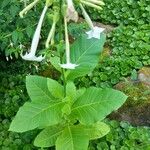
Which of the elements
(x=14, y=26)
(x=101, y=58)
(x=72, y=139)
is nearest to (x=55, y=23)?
(x=72, y=139)

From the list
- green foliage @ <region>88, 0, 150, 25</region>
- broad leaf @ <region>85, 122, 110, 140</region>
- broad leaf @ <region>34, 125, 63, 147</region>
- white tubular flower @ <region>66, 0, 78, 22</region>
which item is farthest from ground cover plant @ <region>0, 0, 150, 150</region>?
white tubular flower @ <region>66, 0, 78, 22</region>

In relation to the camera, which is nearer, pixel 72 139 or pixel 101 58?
pixel 72 139

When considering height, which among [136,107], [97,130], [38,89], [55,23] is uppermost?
Answer: [55,23]

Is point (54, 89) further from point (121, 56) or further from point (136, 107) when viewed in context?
point (121, 56)

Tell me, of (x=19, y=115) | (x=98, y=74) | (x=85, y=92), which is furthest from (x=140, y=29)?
(x=19, y=115)

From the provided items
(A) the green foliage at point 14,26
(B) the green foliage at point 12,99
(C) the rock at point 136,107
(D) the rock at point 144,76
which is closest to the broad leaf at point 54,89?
(A) the green foliage at point 14,26

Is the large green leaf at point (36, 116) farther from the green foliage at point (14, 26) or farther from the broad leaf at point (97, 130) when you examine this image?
the green foliage at point (14, 26)
